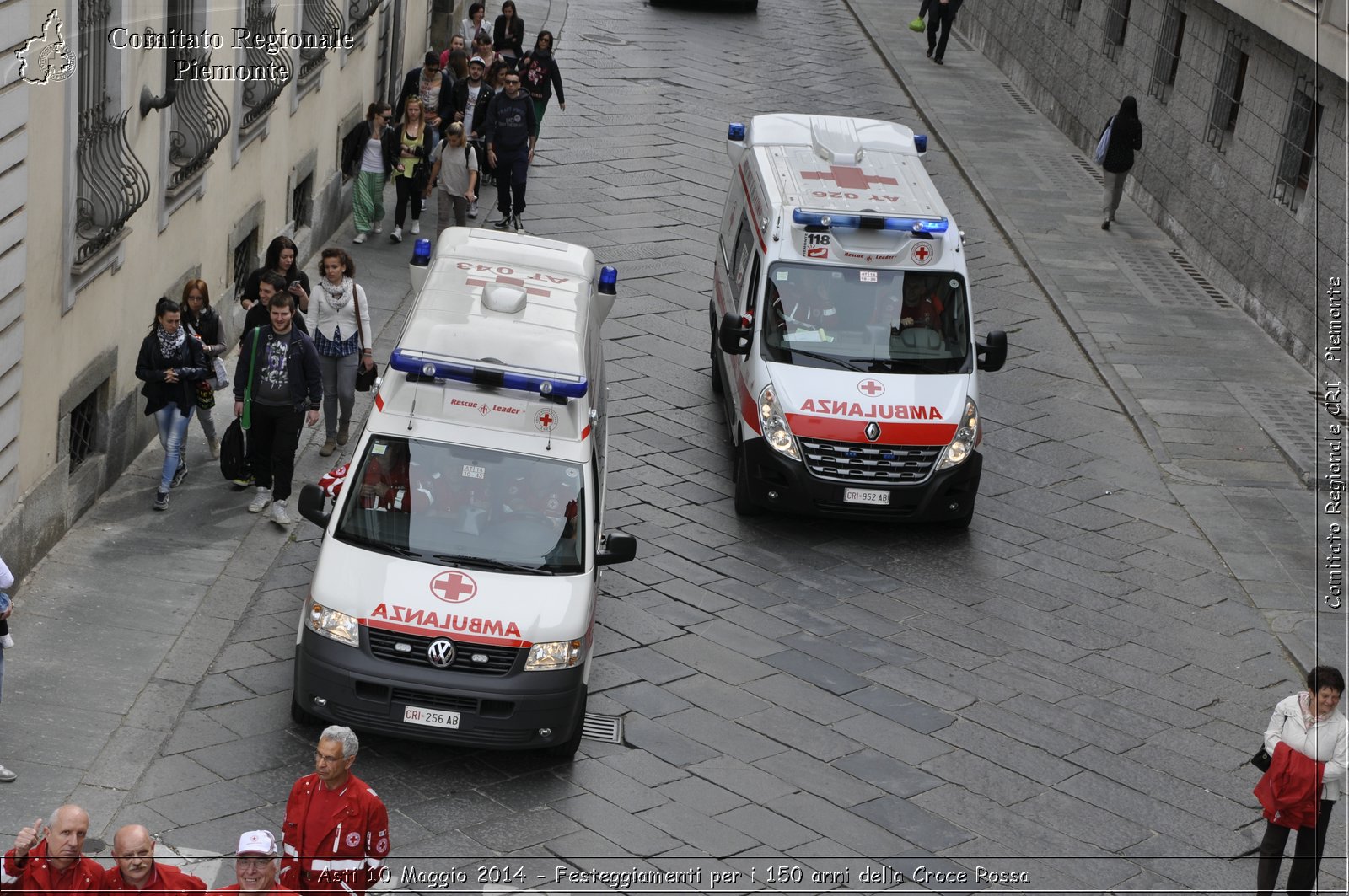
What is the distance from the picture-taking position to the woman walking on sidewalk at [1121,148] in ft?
66.8

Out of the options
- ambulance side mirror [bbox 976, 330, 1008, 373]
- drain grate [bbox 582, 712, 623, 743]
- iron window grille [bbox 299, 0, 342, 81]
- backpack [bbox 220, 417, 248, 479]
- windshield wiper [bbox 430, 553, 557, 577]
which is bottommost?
drain grate [bbox 582, 712, 623, 743]

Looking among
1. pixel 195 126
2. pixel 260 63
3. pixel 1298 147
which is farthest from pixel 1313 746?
pixel 260 63

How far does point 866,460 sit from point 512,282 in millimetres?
2992

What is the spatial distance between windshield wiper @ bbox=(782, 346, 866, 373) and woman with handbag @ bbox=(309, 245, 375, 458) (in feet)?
10.1

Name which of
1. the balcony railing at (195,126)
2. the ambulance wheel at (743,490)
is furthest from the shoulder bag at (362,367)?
the ambulance wheel at (743,490)

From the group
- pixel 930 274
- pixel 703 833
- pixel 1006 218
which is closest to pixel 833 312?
pixel 930 274

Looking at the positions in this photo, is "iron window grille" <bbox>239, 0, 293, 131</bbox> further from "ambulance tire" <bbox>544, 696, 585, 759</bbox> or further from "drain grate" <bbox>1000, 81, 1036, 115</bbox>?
"drain grate" <bbox>1000, 81, 1036, 115</bbox>

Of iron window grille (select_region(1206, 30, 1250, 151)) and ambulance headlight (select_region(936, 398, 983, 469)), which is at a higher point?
iron window grille (select_region(1206, 30, 1250, 151))

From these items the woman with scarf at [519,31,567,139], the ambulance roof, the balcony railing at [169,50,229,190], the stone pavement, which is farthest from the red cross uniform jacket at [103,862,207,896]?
the woman with scarf at [519,31,567,139]

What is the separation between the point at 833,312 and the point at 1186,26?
10.3m

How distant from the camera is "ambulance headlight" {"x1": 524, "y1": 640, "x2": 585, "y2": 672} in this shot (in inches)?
360

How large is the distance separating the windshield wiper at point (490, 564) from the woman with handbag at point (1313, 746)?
3.82 metres

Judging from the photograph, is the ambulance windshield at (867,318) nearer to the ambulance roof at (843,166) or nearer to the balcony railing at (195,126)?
the ambulance roof at (843,166)

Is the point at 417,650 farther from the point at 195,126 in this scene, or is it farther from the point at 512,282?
the point at 195,126
